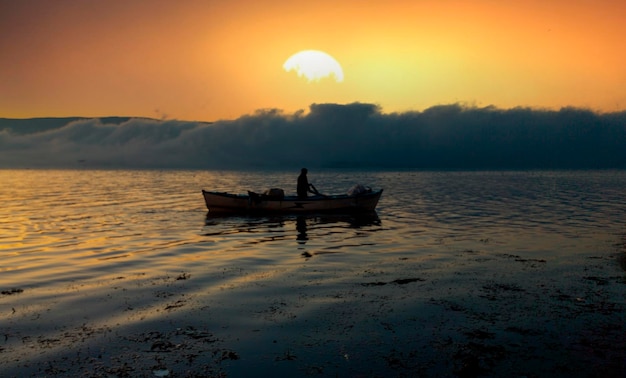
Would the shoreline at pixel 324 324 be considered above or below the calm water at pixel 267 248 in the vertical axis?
above

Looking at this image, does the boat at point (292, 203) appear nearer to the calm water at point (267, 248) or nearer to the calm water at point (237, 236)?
the calm water at point (267, 248)

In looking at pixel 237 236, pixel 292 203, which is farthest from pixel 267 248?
pixel 292 203

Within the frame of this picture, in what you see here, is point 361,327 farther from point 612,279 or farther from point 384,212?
point 384,212

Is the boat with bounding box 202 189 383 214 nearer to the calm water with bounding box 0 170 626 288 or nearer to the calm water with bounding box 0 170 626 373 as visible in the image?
the calm water with bounding box 0 170 626 373

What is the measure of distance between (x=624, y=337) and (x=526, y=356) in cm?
286

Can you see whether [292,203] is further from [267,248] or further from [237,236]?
[267,248]

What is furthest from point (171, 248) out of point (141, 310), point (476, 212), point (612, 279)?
point (476, 212)

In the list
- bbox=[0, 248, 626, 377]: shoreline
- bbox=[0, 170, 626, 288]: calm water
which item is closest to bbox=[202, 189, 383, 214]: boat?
bbox=[0, 170, 626, 288]: calm water

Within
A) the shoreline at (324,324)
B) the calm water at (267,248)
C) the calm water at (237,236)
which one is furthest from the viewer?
the calm water at (237,236)

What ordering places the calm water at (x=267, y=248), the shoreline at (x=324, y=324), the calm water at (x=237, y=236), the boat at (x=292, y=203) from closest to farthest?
1. the shoreline at (x=324, y=324)
2. the calm water at (x=267, y=248)
3. the calm water at (x=237, y=236)
4. the boat at (x=292, y=203)

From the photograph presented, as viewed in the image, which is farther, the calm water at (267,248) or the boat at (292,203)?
the boat at (292,203)

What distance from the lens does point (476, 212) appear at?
1788 inches

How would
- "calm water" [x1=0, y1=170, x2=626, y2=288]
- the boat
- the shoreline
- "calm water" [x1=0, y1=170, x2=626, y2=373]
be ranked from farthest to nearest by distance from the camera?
1. the boat
2. "calm water" [x1=0, y1=170, x2=626, y2=288]
3. "calm water" [x1=0, y1=170, x2=626, y2=373]
4. the shoreline

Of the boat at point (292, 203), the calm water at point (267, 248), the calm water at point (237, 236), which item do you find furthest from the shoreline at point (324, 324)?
the boat at point (292, 203)
